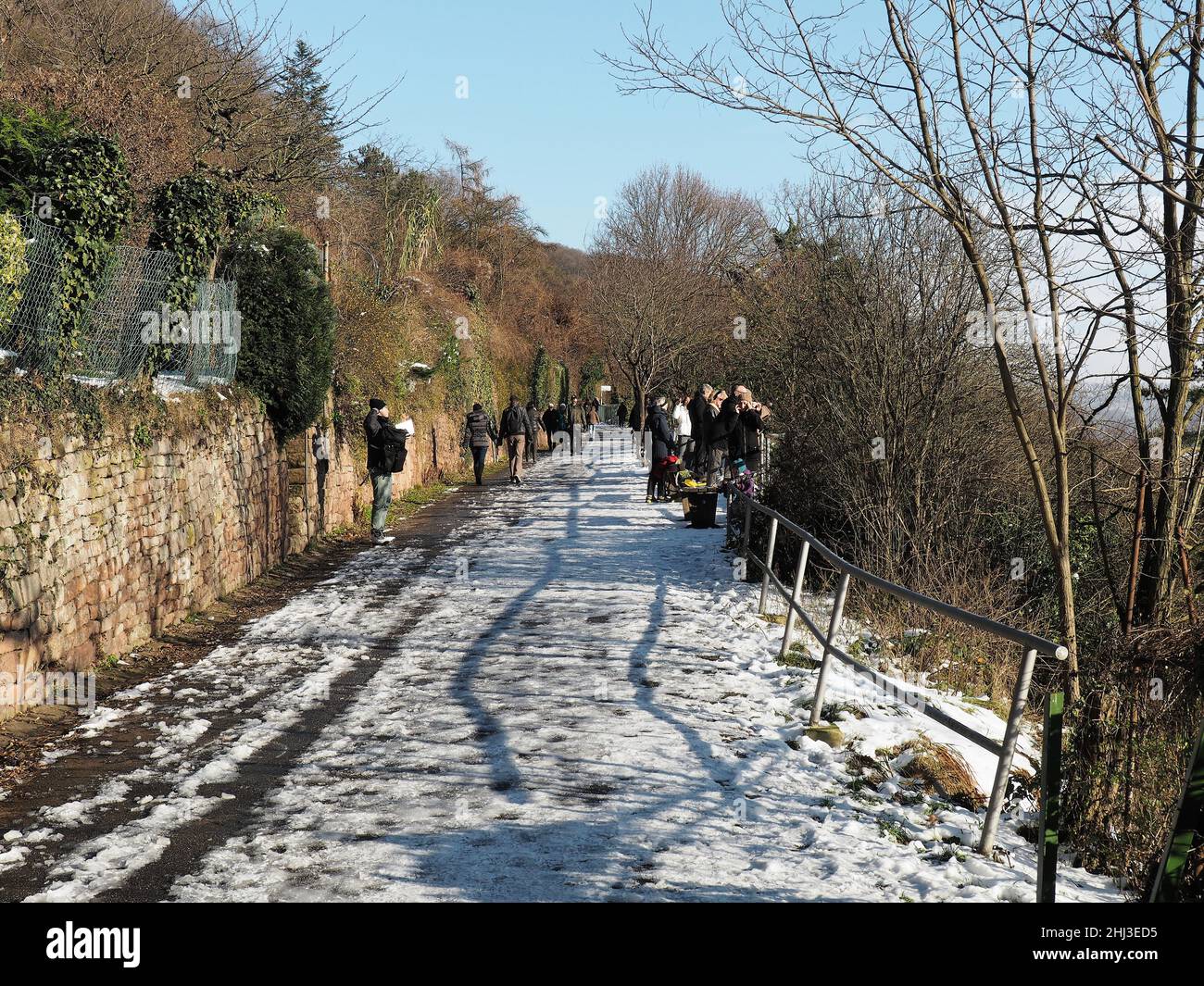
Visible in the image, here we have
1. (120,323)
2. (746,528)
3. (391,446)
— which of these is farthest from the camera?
(391,446)

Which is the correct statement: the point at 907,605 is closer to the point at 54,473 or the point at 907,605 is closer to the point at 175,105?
the point at 54,473

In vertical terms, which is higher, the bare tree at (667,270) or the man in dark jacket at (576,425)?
the bare tree at (667,270)

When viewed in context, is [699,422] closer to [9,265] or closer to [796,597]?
[796,597]

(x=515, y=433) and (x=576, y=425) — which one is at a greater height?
(x=576, y=425)

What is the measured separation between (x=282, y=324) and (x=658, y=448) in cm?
801

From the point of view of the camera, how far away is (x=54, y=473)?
7.52m

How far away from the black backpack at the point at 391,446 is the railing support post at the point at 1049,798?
38.1 feet

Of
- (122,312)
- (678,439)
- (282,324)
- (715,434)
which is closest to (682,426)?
(678,439)

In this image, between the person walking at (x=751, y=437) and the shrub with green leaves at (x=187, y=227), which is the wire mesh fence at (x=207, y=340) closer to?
the shrub with green leaves at (x=187, y=227)

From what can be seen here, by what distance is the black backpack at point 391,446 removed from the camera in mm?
14773

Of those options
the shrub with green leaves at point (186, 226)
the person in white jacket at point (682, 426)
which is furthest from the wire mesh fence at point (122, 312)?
the person in white jacket at point (682, 426)

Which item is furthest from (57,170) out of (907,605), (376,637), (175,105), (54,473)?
(907,605)

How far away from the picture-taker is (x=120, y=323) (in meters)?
9.41

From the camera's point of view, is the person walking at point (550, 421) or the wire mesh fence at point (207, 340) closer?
the wire mesh fence at point (207, 340)
